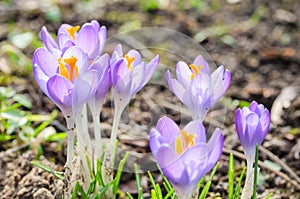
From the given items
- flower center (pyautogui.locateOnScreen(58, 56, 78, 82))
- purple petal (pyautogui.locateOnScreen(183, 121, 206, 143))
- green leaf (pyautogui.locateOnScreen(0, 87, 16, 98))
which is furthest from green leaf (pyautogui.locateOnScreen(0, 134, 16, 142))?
purple petal (pyautogui.locateOnScreen(183, 121, 206, 143))

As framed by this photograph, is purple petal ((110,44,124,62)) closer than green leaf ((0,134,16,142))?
Yes

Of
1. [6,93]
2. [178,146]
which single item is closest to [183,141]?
[178,146]

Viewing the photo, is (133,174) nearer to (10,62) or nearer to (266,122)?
(266,122)

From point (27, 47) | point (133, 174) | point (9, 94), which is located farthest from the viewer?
point (27, 47)

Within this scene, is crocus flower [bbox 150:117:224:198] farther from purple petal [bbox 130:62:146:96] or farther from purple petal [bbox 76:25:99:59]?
purple petal [bbox 76:25:99:59]

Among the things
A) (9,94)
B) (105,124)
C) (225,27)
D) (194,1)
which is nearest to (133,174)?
(105,124)

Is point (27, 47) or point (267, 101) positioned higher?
point (27, 47)
